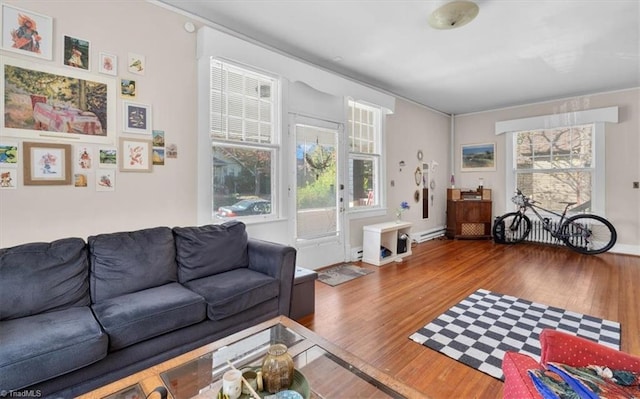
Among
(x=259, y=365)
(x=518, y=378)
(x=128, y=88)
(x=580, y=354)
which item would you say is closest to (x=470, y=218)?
(x=580, y=354)

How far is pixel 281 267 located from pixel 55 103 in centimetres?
208

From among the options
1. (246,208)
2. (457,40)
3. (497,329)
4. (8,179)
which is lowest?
(497,329)

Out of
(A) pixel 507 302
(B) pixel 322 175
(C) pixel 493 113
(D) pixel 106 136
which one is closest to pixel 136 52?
(D) pixel 106 136

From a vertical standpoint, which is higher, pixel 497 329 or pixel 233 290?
pixel 233 290

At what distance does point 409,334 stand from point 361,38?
3.02 meters

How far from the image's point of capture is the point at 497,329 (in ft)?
8.14

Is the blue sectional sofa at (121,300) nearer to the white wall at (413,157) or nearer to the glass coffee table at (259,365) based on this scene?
the glass coffee table at (259,365)

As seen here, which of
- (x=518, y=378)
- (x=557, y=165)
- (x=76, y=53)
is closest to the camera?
(x=518, y=378)

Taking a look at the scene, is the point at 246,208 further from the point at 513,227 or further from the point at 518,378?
the point at 513,227

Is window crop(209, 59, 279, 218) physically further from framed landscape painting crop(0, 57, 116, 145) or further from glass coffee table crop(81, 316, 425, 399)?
glass coffee table crop(81, 316, 425, 399)

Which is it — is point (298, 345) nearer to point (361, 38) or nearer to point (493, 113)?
point (361, 38)

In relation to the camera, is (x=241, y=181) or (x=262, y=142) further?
(x=262, y=142)

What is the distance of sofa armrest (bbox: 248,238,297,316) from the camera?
2449mm

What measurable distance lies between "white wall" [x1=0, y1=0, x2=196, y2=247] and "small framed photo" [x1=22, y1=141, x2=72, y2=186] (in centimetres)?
5
